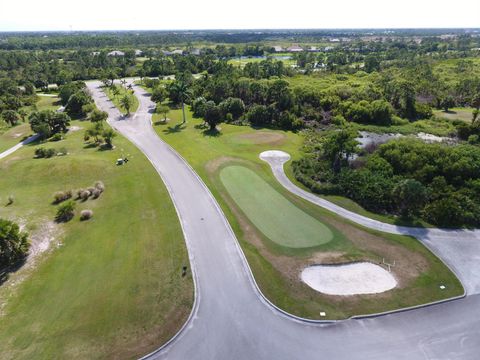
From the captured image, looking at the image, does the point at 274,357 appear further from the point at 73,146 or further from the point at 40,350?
the point at 73,146

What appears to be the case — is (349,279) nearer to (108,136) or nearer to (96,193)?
(96,193)

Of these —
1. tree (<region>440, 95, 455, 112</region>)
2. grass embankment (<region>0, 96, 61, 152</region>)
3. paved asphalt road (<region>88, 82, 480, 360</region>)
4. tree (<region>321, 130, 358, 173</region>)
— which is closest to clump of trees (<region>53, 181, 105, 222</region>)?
paved asphalt road (<region>88, 82, 480, 360</region>)

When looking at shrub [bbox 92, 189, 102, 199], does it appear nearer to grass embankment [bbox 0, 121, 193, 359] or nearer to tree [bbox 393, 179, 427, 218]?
grass embankment [bbox 0, 121, 193, 359]

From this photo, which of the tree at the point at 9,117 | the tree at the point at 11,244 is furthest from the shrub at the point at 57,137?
the tree at the point at 11,244

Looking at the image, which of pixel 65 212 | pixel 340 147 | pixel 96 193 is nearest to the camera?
pixel 65 212

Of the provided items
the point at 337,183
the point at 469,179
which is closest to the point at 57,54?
the point at 337,183

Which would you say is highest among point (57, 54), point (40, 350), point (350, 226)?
point (57, 54)

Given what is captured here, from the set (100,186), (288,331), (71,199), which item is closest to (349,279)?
(288,331)

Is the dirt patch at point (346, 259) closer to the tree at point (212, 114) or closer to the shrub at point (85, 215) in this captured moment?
the shrub at point (85, 215)
